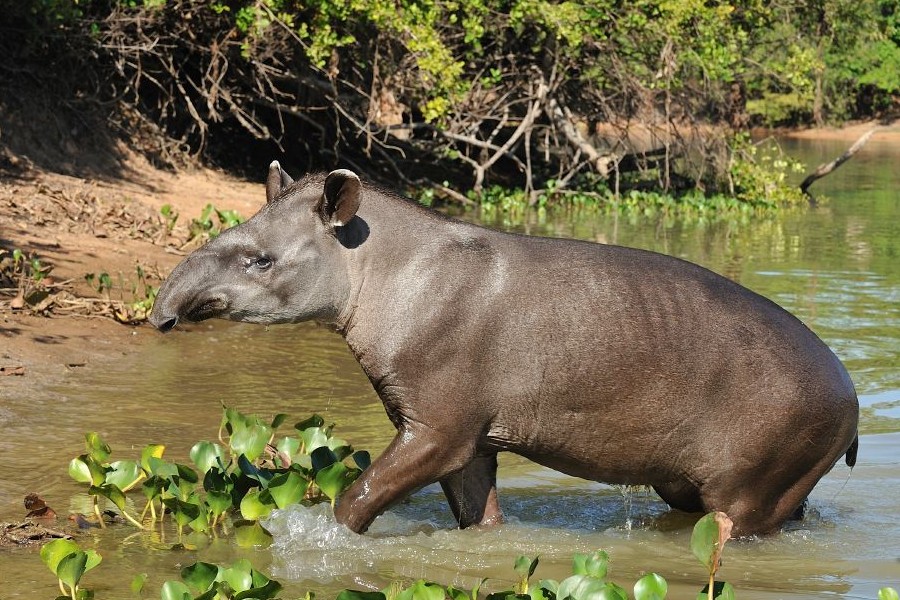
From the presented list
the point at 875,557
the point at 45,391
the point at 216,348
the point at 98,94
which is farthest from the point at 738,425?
the point at 98,94

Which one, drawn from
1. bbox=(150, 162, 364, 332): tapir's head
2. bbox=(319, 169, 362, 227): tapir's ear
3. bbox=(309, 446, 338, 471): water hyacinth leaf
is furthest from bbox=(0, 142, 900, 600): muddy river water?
bbox=(319, 169, 362, 227): tapir's ear

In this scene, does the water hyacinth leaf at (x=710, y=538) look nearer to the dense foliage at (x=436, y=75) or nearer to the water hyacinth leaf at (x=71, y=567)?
the water hyacinth leaf at (x=71, y=567)

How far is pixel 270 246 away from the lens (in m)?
5.55

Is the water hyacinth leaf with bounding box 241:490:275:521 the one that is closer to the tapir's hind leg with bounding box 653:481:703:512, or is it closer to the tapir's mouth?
the tapir's mouth

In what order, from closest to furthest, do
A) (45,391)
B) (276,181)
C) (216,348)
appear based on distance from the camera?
(276,181), (45,391), (216,348)

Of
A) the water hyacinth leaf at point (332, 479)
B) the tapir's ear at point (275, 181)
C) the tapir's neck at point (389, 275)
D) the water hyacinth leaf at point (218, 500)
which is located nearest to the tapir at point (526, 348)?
the tapir's neck at point (389, 275)

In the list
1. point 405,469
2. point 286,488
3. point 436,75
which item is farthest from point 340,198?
point 436,75

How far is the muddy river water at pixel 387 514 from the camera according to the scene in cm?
568

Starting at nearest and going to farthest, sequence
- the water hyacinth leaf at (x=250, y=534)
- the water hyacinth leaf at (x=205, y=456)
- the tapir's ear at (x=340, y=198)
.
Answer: the tapir's ear at (x=340, y=198)
the water hyacinth leaf at (x=250, y=534)
the water hyacinth leaf at (x=205, y=456)

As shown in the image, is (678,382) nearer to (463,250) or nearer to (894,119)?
(463,250)

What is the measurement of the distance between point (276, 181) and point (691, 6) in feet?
40.6

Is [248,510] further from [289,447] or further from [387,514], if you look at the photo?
[289,447]

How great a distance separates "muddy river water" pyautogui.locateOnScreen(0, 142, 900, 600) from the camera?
5676 mm

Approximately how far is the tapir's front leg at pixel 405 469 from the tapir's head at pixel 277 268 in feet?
2.07
